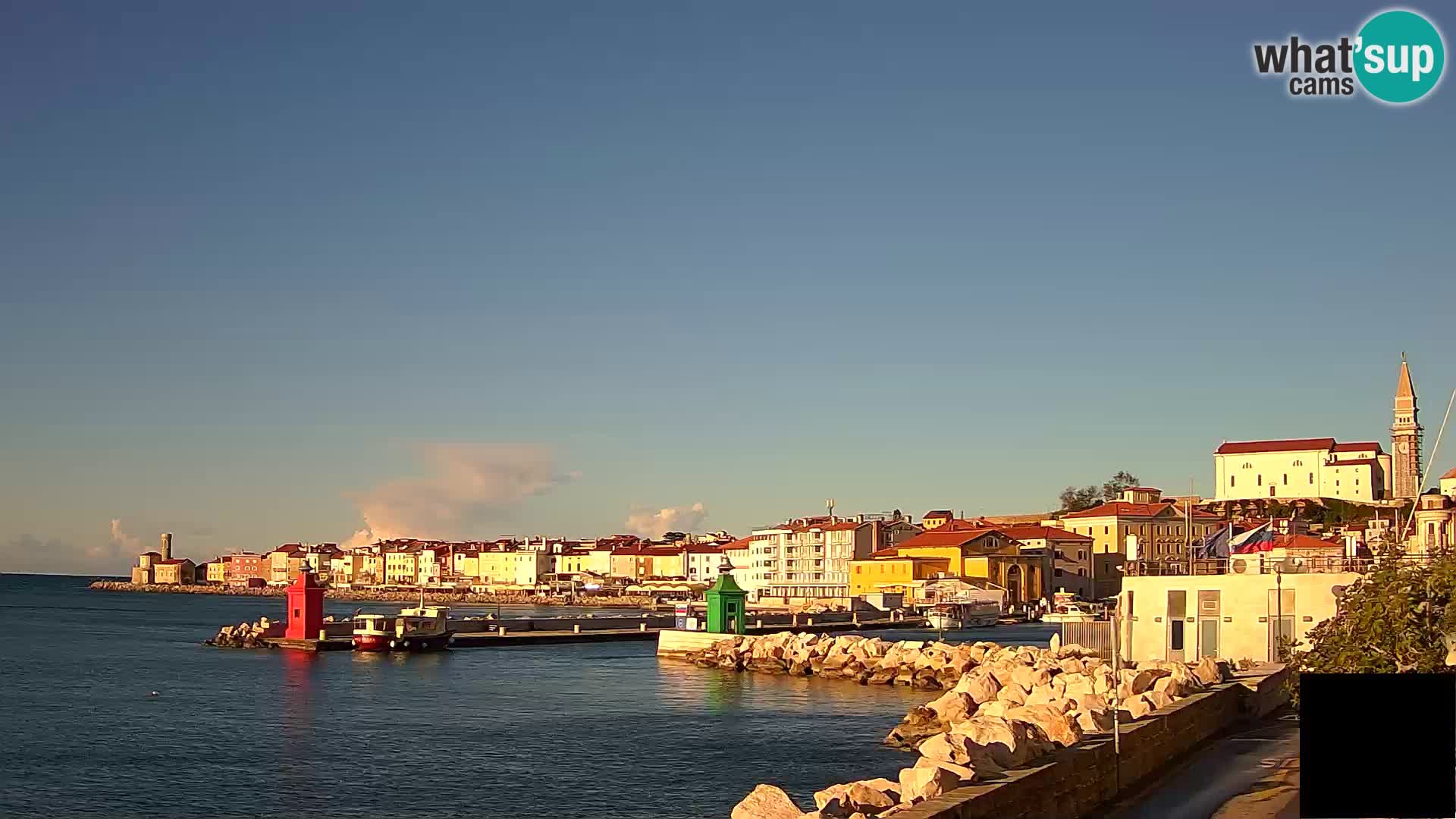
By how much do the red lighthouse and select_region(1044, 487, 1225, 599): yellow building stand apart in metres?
67.1

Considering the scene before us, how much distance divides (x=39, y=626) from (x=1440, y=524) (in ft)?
280

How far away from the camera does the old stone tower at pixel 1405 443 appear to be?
124500 mm

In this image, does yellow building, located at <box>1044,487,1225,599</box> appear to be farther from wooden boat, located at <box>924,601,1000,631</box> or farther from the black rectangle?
the black rectangle

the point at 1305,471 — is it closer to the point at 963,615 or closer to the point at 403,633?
the point at 963,615

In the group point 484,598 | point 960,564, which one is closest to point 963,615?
point 960,564

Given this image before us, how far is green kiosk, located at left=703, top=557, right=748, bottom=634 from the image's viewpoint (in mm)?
59375

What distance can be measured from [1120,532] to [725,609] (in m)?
67.4

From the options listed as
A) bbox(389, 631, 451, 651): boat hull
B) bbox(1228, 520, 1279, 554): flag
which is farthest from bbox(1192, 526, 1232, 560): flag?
bbox(389, 631, 451, 651): boat hull

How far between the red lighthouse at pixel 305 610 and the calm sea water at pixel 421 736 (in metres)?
2.77

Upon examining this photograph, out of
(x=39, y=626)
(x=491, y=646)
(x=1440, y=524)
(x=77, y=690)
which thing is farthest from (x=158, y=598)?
(x=1440, y=524)

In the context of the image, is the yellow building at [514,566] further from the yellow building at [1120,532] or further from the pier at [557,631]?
the pier at [557,631]

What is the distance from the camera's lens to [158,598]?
192875 mm

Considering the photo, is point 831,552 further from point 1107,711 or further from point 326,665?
point 1107,711

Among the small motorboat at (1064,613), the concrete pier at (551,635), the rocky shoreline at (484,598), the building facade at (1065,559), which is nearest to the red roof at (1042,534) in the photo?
the building facade at (1065,559)
